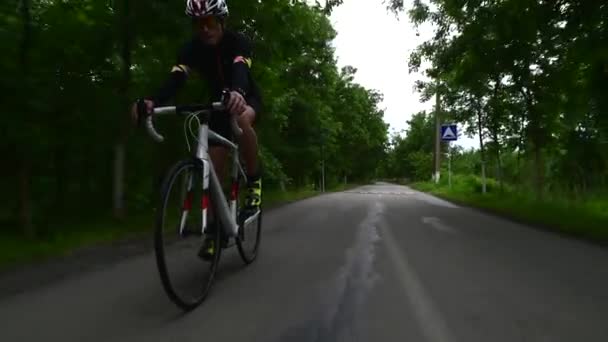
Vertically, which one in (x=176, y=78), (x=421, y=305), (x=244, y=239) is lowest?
(x=421, y=305)

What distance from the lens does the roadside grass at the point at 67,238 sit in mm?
6000

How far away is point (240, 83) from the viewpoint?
155 inches

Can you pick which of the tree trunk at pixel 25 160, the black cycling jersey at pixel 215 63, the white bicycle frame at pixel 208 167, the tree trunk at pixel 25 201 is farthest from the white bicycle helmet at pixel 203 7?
the tree trunk at pixel 25 201

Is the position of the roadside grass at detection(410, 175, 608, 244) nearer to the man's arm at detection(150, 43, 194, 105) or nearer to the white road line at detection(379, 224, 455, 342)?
the white road line at detection(379, 224, 455, 342)

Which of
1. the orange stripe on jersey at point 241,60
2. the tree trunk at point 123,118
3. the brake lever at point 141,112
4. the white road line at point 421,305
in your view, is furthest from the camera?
the tree trunk at point 123,118

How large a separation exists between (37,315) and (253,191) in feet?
7.08

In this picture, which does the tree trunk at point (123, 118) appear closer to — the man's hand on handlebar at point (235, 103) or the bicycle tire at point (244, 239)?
the bicycle tire at point (244, 239)

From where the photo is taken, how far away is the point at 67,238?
7152mm

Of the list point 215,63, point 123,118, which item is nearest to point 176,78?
point 215,63

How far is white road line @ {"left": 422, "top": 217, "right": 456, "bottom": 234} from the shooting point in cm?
906

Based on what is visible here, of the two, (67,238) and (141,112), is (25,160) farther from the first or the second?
(141,112)

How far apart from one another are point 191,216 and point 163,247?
1.33 ft

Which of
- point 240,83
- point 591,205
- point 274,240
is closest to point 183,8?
point 274,240

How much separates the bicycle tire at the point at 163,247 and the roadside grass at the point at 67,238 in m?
2.73
